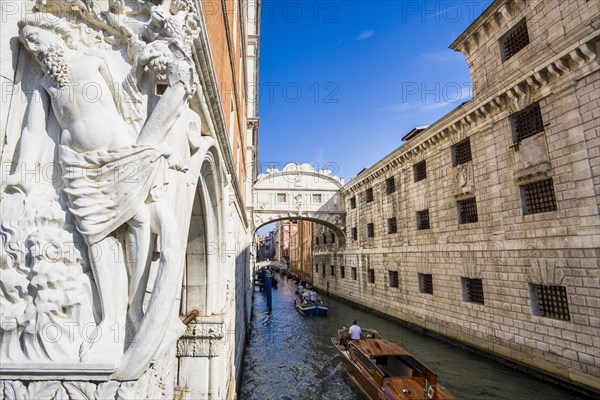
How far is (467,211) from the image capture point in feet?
38.5

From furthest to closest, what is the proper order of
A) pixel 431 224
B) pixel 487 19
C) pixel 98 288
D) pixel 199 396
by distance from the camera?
1. pixel 431 224
2. pixel 487 19
3. pixel 199 396
4. pixel 98 288

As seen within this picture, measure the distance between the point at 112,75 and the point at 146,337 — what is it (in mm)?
1552

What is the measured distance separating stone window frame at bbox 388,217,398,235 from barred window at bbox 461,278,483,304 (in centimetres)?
518

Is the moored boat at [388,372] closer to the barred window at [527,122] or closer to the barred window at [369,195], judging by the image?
the barred window at [527,122]

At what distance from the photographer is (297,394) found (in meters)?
8.91

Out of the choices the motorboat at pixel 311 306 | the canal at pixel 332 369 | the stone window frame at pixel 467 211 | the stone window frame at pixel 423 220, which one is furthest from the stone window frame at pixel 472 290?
the motorboat at pixel 311 306

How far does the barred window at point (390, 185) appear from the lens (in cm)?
1704

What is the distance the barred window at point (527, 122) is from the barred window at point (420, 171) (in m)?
4.55

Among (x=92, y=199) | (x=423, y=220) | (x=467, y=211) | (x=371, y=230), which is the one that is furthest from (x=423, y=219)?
(x=92, y=199)

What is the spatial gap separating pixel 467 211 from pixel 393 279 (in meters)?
6.40

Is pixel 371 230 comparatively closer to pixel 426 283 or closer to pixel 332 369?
pixel 426 283

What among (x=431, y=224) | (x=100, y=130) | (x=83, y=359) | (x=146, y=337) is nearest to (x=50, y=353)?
(x=83, y=359)

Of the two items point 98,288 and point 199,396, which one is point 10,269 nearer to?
point 98,288

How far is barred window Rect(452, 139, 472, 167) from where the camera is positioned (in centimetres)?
1178
